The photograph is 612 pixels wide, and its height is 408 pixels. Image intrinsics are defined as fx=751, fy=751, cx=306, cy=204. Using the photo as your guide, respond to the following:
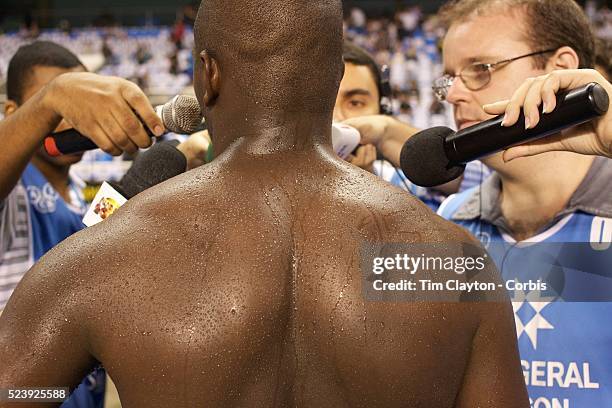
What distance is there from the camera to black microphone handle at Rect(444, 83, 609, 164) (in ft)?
3.43

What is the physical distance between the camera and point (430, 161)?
1.25 meters

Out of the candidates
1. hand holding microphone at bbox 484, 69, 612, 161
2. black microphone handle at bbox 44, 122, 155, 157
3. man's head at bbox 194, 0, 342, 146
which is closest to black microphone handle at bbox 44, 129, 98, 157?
black microphone handle at bbox 44, 122, 155, 157

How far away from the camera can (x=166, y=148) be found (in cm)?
134

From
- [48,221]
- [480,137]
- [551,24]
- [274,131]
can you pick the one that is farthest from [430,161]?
[48,221]

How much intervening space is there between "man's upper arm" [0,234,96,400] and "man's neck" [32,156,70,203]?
1.54 metres

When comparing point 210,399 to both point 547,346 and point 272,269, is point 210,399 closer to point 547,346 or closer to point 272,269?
point 272,269

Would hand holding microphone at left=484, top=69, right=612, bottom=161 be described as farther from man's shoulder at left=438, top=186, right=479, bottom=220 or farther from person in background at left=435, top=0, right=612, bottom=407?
man's shoulder at left=438, top=186, right=479, bottom=220

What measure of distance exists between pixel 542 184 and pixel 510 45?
31cm

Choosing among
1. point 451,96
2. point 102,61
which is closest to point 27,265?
point 451,96

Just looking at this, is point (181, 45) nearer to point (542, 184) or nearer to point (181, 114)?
point (542, 184)

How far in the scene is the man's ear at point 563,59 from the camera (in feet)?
5.23

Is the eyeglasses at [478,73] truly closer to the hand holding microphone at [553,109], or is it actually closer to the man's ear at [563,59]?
the man's ear at [563,59]

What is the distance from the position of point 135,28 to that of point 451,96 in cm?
999

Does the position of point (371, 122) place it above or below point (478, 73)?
below
